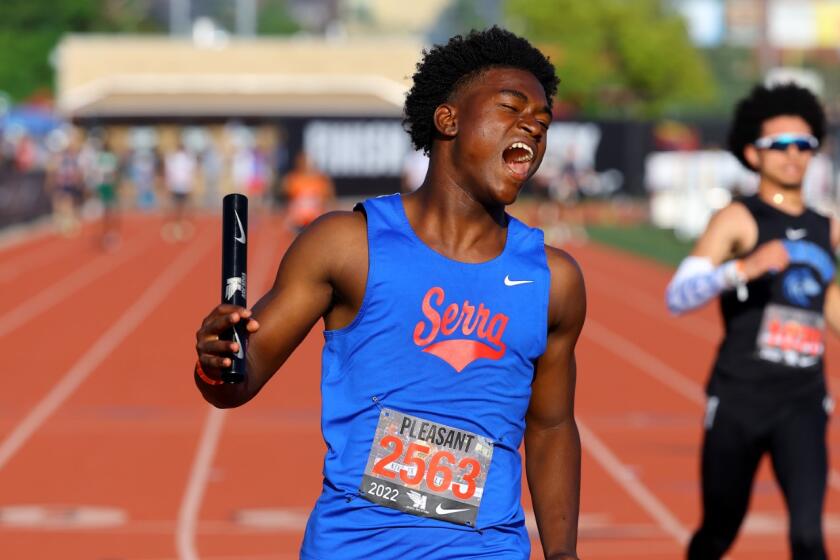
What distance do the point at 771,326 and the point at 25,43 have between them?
78.5 meters

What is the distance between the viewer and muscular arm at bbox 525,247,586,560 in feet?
12.4

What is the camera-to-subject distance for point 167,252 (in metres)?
29.7

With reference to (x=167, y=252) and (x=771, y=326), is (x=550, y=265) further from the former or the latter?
(x=167, y=252)

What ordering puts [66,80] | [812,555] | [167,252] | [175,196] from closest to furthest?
1. [812,555]
2. [167,252]
3. [175,196]
4. [66,80]

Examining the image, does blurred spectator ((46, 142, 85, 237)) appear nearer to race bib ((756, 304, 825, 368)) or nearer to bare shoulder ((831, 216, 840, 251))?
bare shoulder ((831, 216, 840, 251))

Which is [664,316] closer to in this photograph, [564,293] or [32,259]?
[32,259]

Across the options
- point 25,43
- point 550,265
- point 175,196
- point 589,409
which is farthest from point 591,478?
point 25,43

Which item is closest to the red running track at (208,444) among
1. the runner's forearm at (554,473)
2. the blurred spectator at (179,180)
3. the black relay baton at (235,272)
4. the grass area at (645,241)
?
the runner's forearm at (554,473)

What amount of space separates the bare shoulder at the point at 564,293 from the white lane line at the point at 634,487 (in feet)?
15.9

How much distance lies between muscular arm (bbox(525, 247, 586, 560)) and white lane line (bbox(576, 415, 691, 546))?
4.68 m

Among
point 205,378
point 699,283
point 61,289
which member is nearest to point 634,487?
point 699,283

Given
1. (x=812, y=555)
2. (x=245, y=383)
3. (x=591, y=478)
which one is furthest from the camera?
(x=591, y=478)

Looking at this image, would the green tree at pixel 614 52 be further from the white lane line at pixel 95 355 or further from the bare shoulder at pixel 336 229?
the bare shoulder at pixel 336 229

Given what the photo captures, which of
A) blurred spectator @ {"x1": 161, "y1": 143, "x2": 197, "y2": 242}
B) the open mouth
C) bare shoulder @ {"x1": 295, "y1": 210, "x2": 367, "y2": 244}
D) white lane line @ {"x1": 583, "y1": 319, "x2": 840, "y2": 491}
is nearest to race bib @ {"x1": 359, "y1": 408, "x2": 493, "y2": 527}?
bare shoulder @ {"x1": 295, "y1": 210, "x2": 367, "y2": 244}
